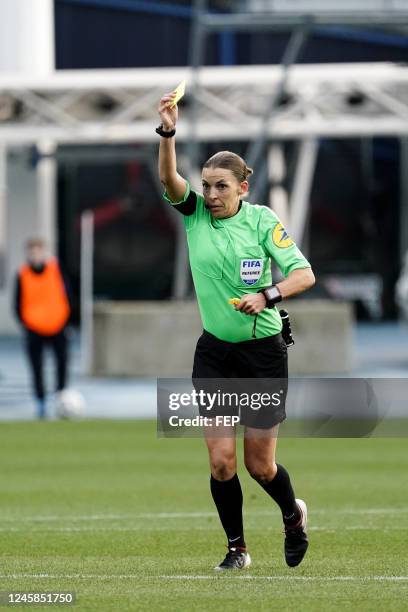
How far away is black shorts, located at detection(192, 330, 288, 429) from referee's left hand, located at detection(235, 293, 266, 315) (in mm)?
354

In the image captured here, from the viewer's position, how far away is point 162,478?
14023 mm

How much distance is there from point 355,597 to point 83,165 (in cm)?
3286

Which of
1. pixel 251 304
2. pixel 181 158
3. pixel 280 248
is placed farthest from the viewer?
pixel 181 158

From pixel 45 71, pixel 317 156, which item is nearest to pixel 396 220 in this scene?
pixel 317 156

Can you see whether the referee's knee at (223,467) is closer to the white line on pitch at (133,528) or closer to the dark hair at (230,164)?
the dark hair at (230,164)

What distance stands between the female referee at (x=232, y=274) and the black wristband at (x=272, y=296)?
104mm

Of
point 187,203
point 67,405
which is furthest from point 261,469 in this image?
point 67,405

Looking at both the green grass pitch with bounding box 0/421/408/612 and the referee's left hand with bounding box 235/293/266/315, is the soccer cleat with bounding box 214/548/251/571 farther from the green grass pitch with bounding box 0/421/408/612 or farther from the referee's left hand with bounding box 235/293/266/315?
the referee's left hand with bounding box 235/293/266/315

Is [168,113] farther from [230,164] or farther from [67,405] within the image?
[67,405]

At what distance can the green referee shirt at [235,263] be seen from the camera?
321 inches

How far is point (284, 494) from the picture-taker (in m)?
8.51

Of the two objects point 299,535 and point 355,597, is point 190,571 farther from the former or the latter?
point 355,597

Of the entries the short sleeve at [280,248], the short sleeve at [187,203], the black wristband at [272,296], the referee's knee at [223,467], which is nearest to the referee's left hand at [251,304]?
the black wristband at [272,296]

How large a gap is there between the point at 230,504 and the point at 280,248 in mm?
1277
